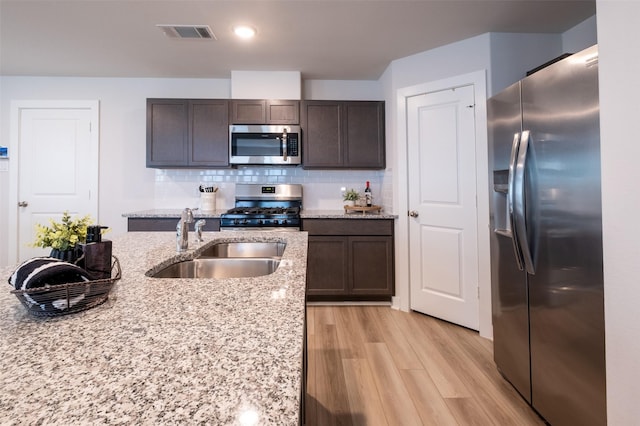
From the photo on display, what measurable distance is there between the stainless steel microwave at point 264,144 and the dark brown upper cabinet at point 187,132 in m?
0.12

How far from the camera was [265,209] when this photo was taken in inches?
132

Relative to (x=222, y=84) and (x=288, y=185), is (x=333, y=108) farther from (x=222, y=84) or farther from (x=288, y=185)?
(x=222, y=84)

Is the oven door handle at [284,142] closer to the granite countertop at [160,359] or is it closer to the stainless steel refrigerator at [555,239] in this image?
the stainless steel refrigerator at [555,239]

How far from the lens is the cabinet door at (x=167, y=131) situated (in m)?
3.26

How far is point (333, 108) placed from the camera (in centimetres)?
331

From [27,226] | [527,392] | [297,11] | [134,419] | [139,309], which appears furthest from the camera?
[27,226]

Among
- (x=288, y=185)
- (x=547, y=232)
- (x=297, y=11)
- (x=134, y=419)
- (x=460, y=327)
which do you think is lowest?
(x=460, y=327)

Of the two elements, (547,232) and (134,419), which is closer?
(134,419)

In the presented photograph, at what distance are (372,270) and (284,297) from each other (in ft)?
7.83

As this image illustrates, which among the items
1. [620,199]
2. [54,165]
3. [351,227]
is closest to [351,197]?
[351,227]

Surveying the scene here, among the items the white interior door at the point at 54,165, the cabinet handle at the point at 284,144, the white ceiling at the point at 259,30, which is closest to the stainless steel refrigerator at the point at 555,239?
the white ceiling at the point at 259,30

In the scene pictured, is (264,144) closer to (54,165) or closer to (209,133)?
(209,133)

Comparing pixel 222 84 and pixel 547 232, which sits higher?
pixel 222 84

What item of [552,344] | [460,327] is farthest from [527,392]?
[460,327]
